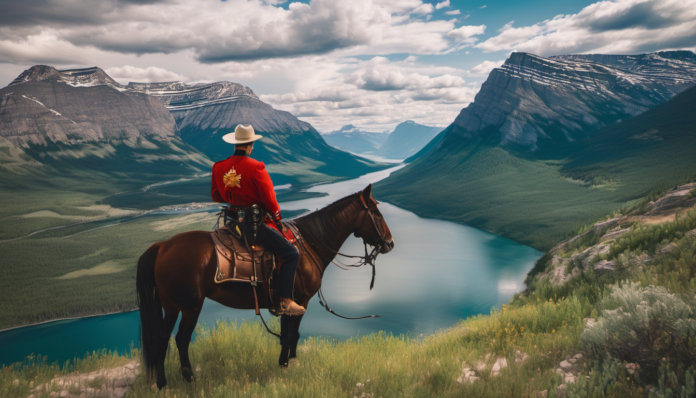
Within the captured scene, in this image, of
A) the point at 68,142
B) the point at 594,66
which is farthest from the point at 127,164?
the point at 594,66

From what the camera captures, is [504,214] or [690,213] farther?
[504,214]

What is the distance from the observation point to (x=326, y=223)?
757cm

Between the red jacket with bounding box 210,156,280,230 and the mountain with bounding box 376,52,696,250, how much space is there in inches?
1015

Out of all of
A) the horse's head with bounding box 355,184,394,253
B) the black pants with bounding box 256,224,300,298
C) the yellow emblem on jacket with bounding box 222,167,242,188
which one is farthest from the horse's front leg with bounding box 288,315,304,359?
the yellow emblem on jacket with bounding box 222,167,242,188

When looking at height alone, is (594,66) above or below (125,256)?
above

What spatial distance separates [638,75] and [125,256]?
250 metres

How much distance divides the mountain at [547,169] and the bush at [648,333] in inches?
866

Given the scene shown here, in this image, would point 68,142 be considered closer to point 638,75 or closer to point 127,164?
point 127,164

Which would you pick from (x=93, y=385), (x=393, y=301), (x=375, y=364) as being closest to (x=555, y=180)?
(x=393, y=301)

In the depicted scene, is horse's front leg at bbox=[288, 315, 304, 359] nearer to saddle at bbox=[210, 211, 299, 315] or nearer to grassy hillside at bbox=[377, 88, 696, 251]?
saddle at bbox=[210, 211, 299, 315]

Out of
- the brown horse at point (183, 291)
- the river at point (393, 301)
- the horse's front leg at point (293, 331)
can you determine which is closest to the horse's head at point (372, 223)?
the brown horse at point (183, 291)

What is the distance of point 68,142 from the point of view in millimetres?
193375

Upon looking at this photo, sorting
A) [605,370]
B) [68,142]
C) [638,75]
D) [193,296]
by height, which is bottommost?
[605,370]

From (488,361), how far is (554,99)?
617ft
